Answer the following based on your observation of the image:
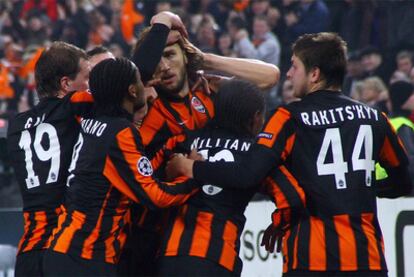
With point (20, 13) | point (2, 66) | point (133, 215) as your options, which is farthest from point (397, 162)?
point (20, 13)

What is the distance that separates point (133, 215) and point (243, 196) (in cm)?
66

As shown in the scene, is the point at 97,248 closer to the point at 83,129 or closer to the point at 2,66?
the point at 83,129

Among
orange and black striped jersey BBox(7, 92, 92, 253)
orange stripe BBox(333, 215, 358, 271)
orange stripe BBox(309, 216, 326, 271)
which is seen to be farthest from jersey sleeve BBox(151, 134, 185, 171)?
orange stripe BBox(333, 215, 358, 271)

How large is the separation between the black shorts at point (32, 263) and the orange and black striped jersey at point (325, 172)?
1.05 meters

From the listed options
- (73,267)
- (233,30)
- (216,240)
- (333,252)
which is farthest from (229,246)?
(233,30)

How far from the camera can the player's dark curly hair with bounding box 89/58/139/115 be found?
4906 millimetres

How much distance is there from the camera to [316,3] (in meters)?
14.1

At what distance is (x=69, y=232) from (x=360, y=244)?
1.49 m

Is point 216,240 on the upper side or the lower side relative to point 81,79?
lower

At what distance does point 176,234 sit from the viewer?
196 inches

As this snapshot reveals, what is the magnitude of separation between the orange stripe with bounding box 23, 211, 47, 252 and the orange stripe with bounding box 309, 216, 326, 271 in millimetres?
1488

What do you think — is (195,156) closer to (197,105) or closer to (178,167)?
(178,167)

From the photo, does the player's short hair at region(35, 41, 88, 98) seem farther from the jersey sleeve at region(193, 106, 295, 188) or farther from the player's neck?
the jersey sleeve at region(193, 106, 295, 188)

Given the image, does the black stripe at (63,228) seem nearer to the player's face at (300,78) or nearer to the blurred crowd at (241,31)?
the player's face at (300,78)
